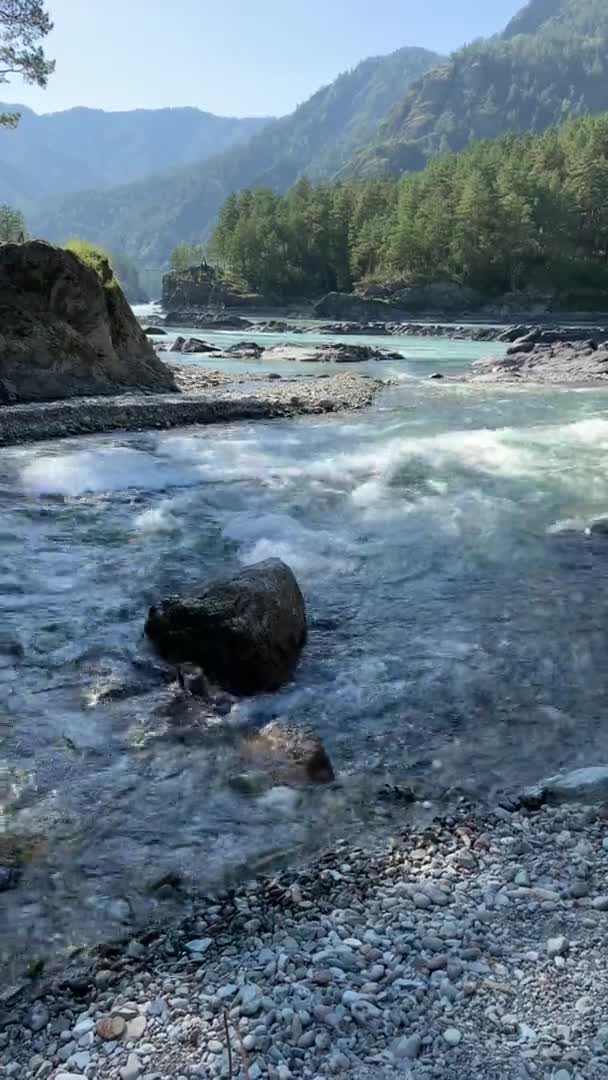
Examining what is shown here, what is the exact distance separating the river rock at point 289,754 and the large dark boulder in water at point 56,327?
61.4ft

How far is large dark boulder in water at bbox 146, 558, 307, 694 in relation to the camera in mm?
7469

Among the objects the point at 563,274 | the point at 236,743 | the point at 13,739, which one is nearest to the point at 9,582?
the point at 13,739

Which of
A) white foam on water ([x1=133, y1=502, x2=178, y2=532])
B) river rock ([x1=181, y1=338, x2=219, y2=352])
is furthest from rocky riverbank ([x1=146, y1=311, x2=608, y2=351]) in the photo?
white foam on water ([x1=133, y1=502, x2=178, y2=532])

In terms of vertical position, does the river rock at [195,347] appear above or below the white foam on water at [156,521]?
above

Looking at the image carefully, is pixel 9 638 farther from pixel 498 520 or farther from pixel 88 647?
pixel 498 520

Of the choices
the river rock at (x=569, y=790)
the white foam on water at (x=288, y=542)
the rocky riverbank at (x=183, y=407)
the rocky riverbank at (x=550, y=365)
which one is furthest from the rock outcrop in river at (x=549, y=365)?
the river rock at (x=569, y=790)

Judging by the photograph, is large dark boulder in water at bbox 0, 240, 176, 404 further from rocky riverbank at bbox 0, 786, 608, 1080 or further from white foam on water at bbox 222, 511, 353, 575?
rocky riverbank at bbox 0, 786, 608, 1080

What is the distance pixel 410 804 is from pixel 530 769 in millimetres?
1123

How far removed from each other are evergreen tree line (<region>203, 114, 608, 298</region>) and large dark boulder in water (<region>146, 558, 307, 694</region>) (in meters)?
108

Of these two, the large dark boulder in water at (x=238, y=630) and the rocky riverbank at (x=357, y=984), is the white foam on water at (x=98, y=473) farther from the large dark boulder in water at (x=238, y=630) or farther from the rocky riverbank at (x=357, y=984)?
the rocky riverbank at (x=357, y=984)

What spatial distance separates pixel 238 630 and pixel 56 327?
19.3 m

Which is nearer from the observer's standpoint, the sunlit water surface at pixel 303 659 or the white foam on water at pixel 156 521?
the sunlit water surface at pixel 303 659

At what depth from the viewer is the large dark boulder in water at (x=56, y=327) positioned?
A: 75.0ft

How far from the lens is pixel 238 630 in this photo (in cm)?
752
